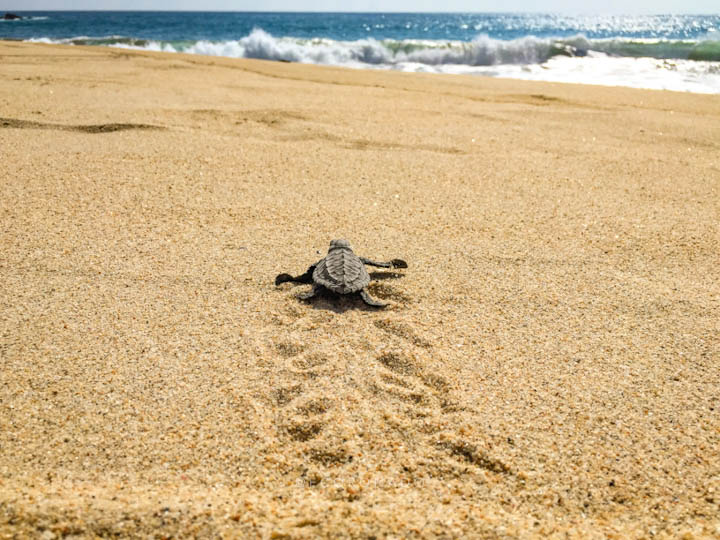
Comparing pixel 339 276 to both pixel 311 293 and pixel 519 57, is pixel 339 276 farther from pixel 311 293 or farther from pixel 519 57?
pixel 519 57

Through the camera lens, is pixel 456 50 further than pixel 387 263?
Yes

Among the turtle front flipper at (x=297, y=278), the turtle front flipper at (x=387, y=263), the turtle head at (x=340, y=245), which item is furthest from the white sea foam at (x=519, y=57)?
the turtle front flipper at (x=297, y=278)

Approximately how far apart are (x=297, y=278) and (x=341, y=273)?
0.29 m

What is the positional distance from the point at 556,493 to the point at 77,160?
4.24 metres

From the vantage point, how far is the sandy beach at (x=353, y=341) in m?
1.60

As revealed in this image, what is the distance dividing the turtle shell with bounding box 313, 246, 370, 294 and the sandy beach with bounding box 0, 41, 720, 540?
5.0 inches

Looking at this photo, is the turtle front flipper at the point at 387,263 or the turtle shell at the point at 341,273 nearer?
the turtle shell at the point at 341,273

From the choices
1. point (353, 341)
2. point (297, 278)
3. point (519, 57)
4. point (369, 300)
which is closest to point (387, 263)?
point (369, 300)

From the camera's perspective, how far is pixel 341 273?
258cm

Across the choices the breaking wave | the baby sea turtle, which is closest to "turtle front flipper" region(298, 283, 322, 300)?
the baby sea turtle

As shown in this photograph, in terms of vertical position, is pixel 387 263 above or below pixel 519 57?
below

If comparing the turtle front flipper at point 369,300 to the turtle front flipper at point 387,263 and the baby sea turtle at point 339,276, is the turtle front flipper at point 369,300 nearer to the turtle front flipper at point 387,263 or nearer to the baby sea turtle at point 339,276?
the baby sea turtle at point 339,276

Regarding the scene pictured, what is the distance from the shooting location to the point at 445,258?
3084mm

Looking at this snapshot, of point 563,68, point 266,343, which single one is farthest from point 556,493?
point 563,68
